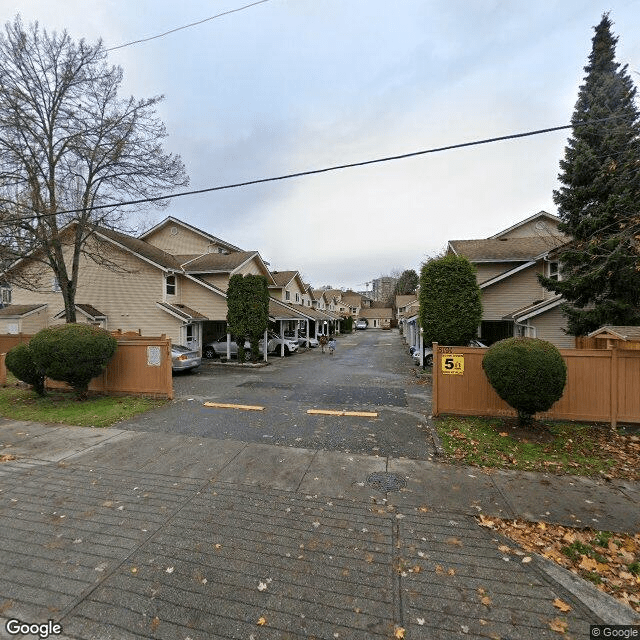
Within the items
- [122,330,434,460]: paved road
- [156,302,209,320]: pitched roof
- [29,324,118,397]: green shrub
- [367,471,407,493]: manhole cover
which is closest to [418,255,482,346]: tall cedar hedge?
[122,330,434,460]: paved road

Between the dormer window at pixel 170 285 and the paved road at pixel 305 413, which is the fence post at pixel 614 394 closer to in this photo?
the paved road at pixel 305 413

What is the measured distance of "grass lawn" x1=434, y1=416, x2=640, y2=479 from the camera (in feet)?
18.1

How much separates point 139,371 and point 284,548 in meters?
8.73

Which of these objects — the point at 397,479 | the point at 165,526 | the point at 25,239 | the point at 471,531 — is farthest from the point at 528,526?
the point at 25,239

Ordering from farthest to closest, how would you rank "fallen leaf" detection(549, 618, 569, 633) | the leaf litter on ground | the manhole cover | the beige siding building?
the beige siding building, the manhole cover, the leaf litter on ground, "fallen leaf" detection(549, 618, 569, 633)

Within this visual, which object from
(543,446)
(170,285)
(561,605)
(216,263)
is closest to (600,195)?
(543,446)

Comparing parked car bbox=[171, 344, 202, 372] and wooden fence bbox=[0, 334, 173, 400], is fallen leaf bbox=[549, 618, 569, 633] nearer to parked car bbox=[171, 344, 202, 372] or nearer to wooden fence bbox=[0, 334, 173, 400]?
wooden fence bbox=[0, 334, 173, 400]

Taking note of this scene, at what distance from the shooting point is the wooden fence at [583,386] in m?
7.23

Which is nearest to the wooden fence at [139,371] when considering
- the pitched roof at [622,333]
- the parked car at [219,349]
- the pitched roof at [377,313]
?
the parked car at [219,349]

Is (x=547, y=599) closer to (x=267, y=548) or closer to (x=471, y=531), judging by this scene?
(x=471, y=531)

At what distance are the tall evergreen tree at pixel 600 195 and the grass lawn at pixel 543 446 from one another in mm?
6691

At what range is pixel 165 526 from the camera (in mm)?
3828

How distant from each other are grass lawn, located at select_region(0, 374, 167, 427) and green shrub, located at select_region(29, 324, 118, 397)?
2.45ft

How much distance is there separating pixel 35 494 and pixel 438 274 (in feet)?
45.1
